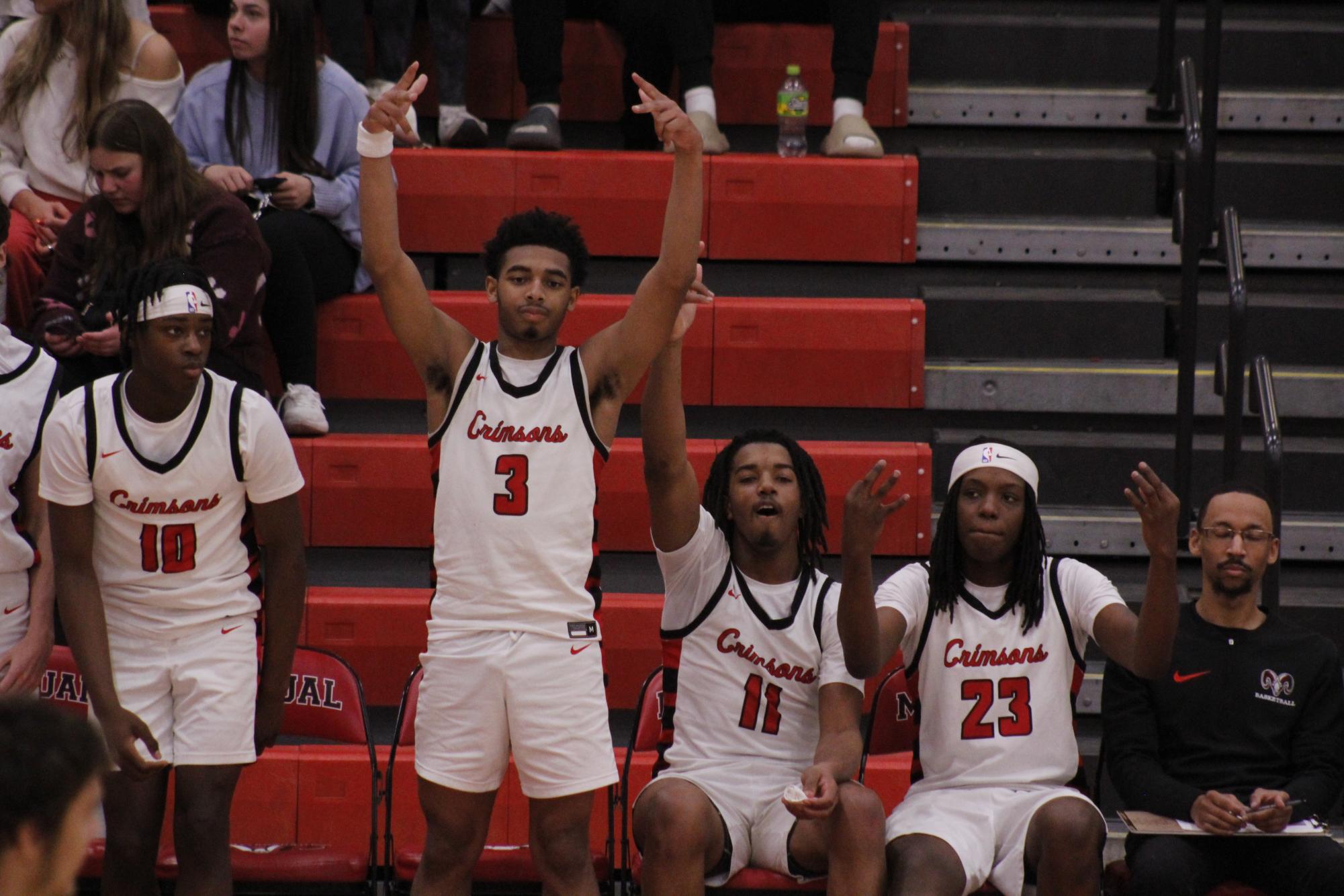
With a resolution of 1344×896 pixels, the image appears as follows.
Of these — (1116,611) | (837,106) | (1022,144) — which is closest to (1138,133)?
(1022,144)

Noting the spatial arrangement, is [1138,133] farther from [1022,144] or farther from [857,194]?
[857,194]

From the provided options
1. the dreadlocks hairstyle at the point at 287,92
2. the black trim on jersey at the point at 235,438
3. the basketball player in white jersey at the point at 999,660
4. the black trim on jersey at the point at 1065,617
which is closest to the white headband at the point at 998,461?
the basketball player in white jersey at the point at 999,660

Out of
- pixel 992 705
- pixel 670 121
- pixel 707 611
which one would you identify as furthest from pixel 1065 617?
pixel 670 121

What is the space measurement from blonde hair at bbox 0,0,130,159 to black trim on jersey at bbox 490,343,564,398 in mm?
2184

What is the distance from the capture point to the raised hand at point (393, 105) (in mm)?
3559

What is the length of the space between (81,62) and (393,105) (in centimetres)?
211

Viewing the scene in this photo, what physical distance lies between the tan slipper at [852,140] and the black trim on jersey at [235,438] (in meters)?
2.76

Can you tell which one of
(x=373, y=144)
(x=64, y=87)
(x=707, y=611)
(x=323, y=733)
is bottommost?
(x=323, y=733)

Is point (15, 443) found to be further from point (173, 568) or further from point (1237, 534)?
point (1237, 534)

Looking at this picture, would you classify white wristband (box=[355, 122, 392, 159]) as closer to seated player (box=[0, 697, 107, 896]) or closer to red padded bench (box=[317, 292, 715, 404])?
red padded bench (box=[317, 292, 715, 404])

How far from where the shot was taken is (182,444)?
3607mm

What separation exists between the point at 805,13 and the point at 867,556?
343cm

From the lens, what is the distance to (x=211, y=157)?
5277 millimetres

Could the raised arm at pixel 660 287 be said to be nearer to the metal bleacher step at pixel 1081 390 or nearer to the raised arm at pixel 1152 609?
the raised arm at pixel 1152 609
